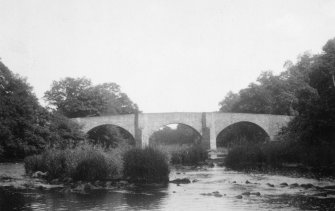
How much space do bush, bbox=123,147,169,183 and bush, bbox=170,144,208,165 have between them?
33.8 ft

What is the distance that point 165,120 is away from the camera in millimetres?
49344

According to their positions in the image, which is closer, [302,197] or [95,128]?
[302,197]

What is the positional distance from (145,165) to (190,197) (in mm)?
5389

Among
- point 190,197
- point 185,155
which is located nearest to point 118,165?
point 190,197

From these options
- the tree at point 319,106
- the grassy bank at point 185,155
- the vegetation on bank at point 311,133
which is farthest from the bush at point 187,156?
the tree at point 319,106

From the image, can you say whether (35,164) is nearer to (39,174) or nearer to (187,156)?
(39,174)

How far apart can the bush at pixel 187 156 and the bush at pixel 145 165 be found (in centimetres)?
1029

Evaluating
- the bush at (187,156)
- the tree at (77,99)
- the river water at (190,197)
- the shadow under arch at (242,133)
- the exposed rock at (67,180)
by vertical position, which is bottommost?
the river water at (190,197)

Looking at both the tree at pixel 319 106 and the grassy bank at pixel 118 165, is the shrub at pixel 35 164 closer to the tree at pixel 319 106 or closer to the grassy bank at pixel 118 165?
the grassy bank at pixel 118 165

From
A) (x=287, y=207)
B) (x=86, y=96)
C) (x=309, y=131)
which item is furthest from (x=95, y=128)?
(x=287, y=207)

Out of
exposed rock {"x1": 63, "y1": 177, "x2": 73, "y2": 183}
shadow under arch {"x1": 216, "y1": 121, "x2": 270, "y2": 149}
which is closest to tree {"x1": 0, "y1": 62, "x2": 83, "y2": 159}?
exposed rock {"x1": 63, "y1": 177, "x2": 73, "y2": 183}

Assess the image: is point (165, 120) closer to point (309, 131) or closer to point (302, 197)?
point (309, 131)

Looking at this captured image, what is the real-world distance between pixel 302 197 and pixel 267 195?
3.56ft

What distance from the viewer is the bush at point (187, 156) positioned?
96.8ft
